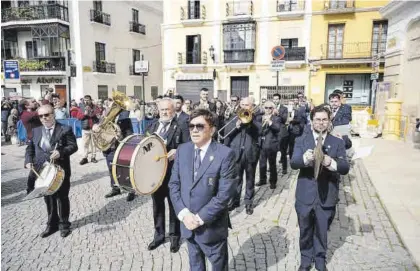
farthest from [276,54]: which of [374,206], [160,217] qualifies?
[160,217]

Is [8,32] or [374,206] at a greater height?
[8,32]

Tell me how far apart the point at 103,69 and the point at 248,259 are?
83.6 feet

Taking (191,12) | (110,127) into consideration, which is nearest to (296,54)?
(191,12)

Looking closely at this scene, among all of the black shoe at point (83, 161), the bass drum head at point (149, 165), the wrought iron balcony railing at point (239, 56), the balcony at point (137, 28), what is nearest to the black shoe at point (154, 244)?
the bass drum head at point (149, 165)

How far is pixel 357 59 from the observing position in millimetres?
21531

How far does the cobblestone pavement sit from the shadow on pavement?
1 centimetres

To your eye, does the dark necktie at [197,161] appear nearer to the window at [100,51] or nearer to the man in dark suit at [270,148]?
the man in dark suit at [270,148]

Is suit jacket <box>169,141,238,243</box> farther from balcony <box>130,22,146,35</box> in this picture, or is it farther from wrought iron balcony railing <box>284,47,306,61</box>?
balcony <box>130,22,146,35</box>

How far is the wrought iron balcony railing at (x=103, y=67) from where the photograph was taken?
2574 cm

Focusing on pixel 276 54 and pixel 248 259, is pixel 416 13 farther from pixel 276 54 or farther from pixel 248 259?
pixel 248 259

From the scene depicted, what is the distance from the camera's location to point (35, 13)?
2467 centimetres

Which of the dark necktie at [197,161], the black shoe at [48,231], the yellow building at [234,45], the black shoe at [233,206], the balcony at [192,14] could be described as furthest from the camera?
the balcony at [192,14]

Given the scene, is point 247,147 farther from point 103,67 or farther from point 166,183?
point 103,67

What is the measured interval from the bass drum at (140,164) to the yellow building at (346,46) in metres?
21.0
